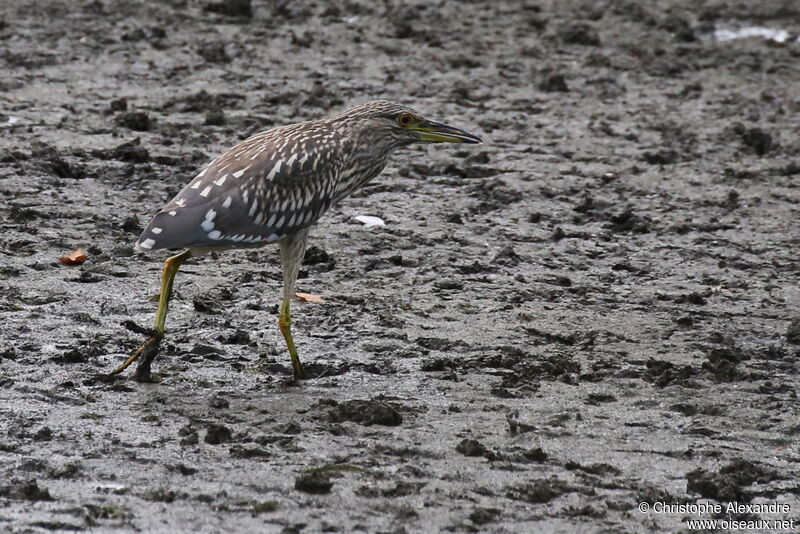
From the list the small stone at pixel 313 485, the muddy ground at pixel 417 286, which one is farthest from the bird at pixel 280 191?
the small stone at pixel 313 485

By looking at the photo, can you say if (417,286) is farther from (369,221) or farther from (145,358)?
(145,358)

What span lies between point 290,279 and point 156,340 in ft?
2.92

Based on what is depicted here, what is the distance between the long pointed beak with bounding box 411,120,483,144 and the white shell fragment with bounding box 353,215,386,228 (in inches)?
66.9

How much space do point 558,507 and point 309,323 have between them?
9.12 ft

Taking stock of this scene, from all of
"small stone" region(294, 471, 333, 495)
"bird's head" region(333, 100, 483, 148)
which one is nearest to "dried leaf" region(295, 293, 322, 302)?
"bird's head" region(333, 100, 483, 148)

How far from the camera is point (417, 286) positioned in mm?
8914

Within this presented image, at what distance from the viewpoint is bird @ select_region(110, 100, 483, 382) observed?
706cm

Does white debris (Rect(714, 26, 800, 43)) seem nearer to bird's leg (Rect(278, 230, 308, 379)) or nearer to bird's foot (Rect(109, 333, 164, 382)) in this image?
bird's leg (Rect(278, 230, 308, 379))

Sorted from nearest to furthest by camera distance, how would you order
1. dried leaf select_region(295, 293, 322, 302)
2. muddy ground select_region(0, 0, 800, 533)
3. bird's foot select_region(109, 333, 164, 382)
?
1. muddy ground select_region(0, 0, 800, 533)
2. bird's foot select_region(109, 333, 164, 382)
3. dried leaf select_region(295, 293, 322, 302)

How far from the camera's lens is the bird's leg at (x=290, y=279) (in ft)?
24.3

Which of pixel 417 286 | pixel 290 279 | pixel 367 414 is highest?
pixel 290 279

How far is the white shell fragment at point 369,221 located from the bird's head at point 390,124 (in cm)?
176

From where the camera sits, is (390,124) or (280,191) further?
(390,124)

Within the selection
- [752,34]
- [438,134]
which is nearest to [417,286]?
[438,134]
